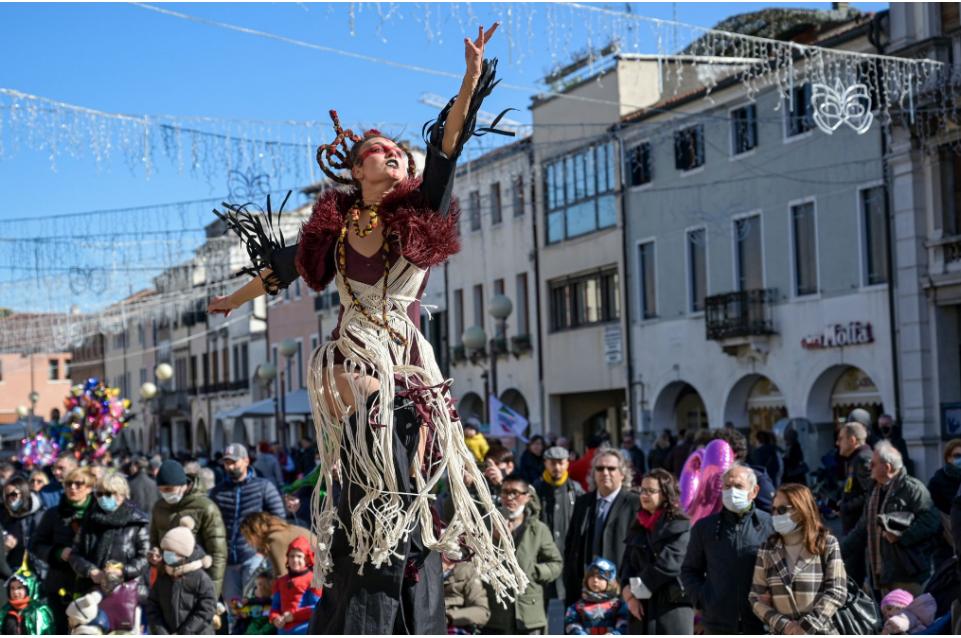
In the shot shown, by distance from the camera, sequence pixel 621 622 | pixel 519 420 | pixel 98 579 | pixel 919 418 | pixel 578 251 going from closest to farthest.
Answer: pixel 621 622
pixel 98 579
pixel 519 420
pixel 919 418
pixel 578 251

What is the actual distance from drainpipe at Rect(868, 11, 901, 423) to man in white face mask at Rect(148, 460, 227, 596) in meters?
16.4

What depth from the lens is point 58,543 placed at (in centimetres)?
1040

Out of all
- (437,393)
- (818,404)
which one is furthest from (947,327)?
(437,393)

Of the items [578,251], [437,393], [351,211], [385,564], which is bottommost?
[385,564]

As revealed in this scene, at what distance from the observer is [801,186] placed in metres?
27.8

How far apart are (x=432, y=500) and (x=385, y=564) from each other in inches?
11.2

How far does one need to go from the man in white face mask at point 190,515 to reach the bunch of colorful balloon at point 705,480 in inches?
127

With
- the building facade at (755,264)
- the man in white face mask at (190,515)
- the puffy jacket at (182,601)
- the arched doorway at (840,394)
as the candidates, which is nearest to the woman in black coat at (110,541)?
the man in white face mask at (190,515)

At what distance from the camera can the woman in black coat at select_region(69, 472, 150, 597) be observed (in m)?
10.1

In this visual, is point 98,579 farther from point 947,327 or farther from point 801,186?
point 801,186

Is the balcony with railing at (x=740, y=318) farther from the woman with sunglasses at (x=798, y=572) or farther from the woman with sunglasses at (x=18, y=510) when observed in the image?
the woman with sunglasses at (x=798, y=572)

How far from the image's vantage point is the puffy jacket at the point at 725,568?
7.84 m

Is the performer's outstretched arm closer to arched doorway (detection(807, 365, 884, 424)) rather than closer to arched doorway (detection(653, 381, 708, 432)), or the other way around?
arched doorway (detection(807, 365, 884, 424))

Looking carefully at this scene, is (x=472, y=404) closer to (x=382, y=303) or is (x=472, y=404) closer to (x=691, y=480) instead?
(x=691, y=480)
